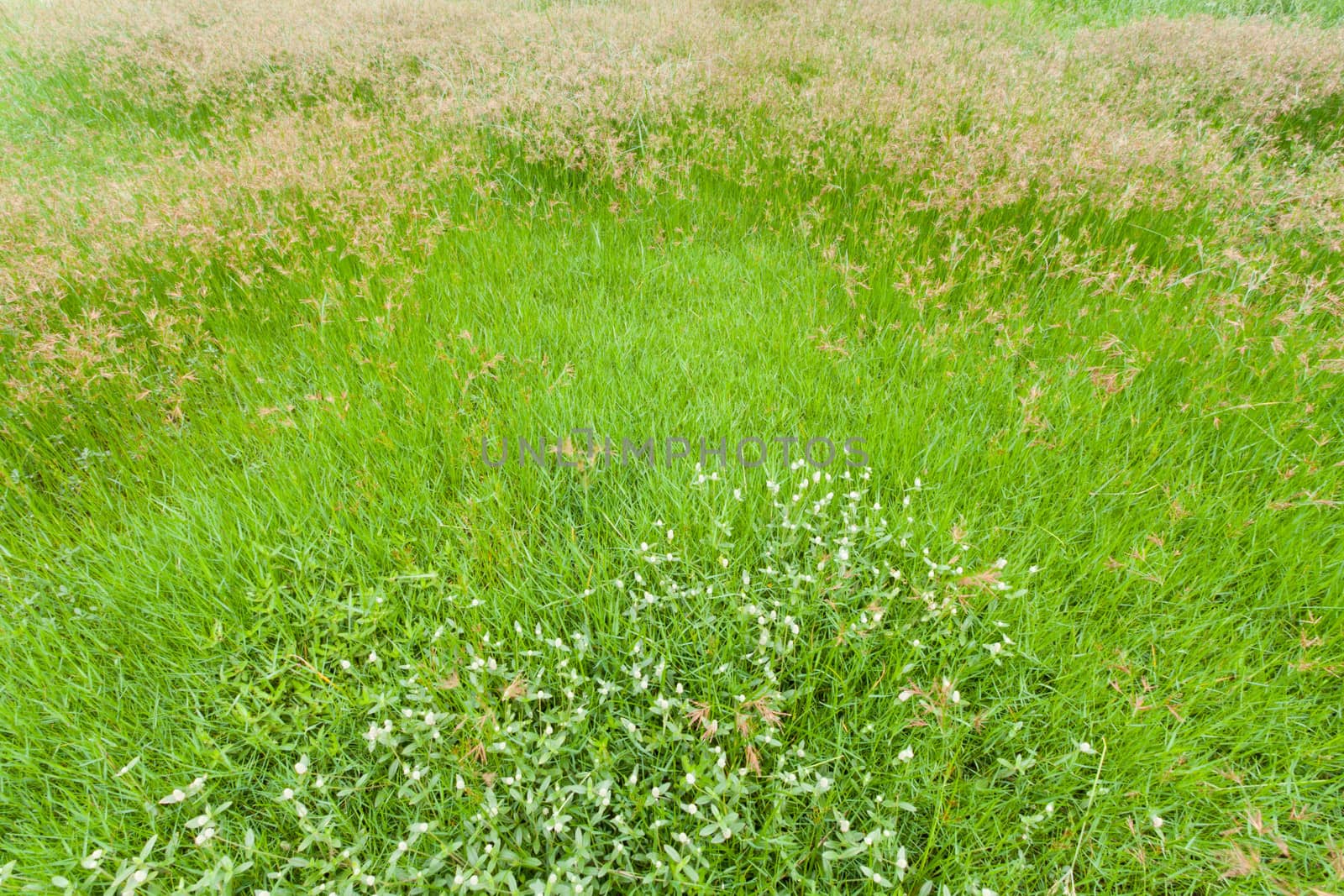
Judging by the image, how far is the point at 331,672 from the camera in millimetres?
1801

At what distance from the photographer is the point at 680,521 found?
211 cm

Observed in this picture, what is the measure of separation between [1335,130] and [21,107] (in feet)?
43.0

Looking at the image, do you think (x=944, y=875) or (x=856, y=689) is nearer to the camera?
(x=944, y=875)

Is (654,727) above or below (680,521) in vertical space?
below

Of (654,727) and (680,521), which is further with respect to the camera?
(680,521)

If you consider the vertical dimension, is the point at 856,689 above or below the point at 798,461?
below

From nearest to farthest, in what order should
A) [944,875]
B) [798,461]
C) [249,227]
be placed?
[944,875]
[798,461]
[249,227]

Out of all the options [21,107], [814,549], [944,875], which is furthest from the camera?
[21,107]

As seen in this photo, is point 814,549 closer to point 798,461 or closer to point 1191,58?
point 798,461

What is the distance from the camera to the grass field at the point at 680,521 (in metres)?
1.51

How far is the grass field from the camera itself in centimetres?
151

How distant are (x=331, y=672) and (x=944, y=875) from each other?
172cm

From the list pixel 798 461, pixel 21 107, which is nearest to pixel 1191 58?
pixel 798 461

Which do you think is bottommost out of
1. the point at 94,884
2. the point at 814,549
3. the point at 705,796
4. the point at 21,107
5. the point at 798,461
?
the point at 94,884
